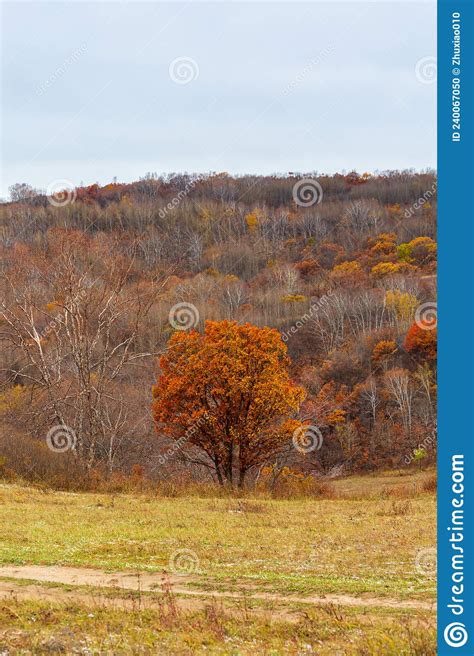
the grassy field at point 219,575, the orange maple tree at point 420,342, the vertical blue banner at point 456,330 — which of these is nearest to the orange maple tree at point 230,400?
the grassy field at point 219,575

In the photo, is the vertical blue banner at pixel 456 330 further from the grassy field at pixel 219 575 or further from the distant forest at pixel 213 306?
the distant forest at pixel 213 306

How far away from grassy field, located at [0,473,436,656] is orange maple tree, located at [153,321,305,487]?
763cm

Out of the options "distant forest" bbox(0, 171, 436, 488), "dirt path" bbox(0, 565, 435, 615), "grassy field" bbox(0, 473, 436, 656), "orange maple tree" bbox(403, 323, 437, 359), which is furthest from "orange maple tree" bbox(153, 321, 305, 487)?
"orange maple tree" bbox(403, 323, 437, 359)

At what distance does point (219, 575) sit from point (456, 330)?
8.48 meters

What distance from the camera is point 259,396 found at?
98.0 ft

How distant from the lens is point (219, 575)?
12.1 meters

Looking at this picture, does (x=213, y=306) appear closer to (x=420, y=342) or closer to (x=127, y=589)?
(x=420, y=342)

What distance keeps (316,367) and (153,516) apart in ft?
206

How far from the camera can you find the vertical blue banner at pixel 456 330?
461 centimetres

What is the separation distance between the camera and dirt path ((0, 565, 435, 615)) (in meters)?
10.1

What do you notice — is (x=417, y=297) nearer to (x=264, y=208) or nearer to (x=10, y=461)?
(x=264, y=208)

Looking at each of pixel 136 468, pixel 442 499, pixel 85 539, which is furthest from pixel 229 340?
pixel 442 499

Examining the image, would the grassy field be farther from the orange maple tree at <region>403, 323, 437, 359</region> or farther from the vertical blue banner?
the orange maple tree at <region>403, 323, 437, 359</region>

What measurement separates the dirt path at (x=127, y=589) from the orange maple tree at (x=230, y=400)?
17.1 meters
